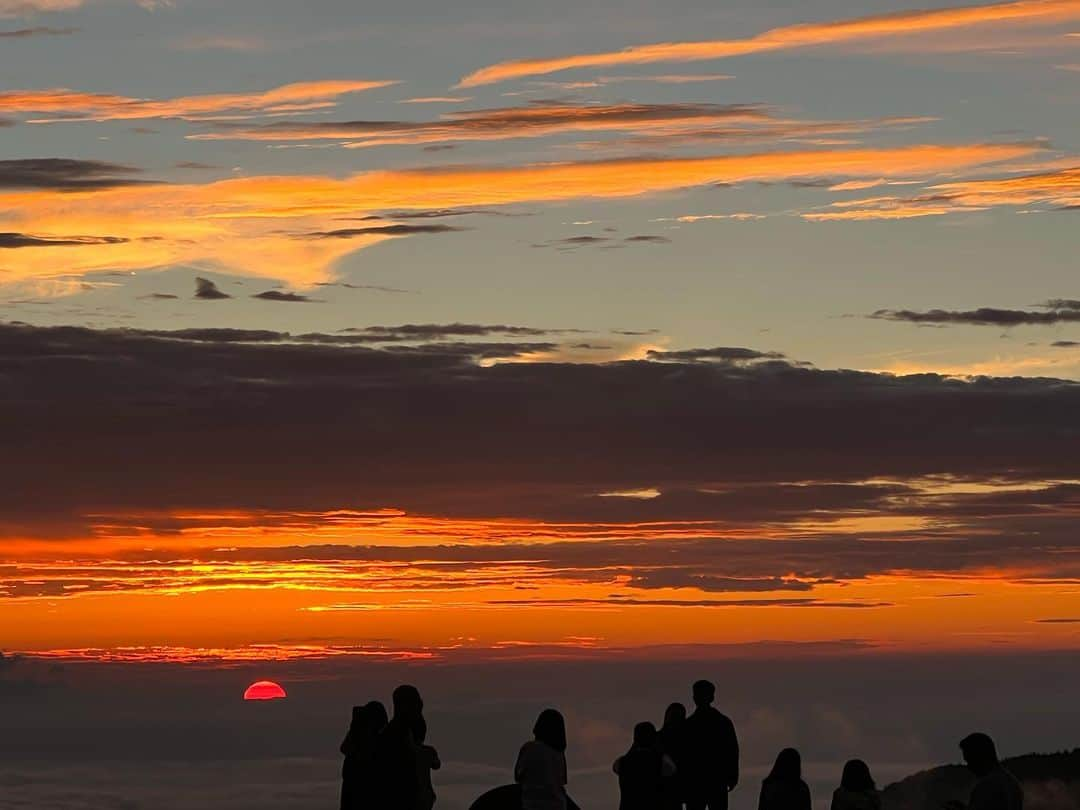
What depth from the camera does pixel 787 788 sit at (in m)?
25.4

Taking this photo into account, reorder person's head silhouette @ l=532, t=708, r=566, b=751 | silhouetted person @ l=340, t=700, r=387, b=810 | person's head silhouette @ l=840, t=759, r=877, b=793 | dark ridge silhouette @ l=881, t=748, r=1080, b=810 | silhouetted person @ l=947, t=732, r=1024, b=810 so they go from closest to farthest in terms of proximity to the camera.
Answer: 1. silhouetted person @ l=947, t=732, r=1024, b=810
2. person's head silhouette @ l=532, t=708, r=566, b=751
3. silhouetted person @ l=340, t=700, r=387, b=810
4. person's head silhouette @ l=840, t=759, r=877, b=793
5. dark ridge silhouette @ l=881, t=748, r=1080, b=810

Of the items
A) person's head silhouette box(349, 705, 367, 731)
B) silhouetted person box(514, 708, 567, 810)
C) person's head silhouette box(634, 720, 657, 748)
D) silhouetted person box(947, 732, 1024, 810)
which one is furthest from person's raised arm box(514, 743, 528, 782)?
silhouetted person box(947, 732, 1024, 810)

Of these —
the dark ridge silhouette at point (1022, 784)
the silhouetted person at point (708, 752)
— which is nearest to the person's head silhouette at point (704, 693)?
the silhouetted person at point (708, 752)

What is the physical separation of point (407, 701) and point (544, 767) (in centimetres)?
157

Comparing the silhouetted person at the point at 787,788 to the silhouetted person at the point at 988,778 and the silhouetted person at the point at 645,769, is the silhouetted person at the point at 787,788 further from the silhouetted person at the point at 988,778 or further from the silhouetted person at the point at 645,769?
the silhouetted person at the point at 988,778

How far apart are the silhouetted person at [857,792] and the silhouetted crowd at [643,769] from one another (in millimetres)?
11

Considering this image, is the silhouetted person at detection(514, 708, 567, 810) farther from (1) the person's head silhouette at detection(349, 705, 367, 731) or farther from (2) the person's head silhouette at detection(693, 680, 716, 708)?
Answer: (2) the person's head silhouette at detection(693, 680, 716, 708)

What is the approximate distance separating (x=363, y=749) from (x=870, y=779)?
20.1 feet

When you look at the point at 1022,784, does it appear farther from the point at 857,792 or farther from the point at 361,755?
the point at 361,755

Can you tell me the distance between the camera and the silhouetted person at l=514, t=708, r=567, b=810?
21.0 meters

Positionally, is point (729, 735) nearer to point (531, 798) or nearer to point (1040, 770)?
point (531, 798)

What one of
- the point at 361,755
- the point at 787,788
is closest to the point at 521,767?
the point at 361,755

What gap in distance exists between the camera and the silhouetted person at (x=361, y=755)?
21.9 m

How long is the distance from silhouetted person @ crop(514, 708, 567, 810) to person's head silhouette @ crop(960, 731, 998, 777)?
3957mm
